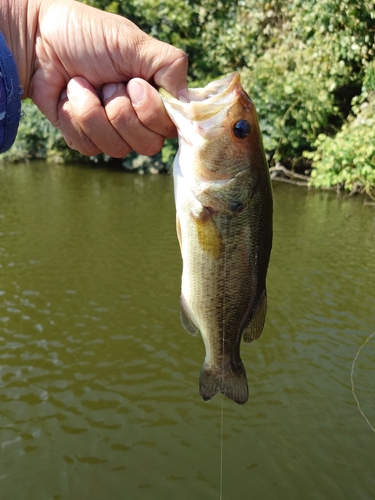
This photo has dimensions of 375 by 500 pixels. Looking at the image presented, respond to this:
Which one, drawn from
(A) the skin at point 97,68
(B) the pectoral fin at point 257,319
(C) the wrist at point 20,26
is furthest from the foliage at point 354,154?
(C) the wrist at point 20,26

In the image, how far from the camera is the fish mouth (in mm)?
2076

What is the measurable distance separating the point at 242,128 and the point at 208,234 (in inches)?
19.5

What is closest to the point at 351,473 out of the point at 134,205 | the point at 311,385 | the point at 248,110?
the point at 311,385

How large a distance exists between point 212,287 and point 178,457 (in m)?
3.01

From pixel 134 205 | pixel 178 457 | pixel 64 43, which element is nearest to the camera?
pixel 64 43

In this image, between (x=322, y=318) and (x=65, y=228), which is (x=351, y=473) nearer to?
(x=322, y=318)

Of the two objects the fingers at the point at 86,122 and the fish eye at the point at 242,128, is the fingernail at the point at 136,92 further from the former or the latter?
the fish eye at the point at 242,128

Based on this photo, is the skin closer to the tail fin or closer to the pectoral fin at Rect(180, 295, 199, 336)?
the pectoral fin at Rect(180, 295, 199, 336)

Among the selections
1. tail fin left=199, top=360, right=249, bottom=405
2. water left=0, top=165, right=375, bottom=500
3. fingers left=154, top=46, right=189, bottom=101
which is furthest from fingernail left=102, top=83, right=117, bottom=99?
water left=0, top=165, right=375, bottom=500

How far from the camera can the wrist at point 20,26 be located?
6.82 ft

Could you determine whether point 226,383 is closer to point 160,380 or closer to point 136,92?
point 136,92

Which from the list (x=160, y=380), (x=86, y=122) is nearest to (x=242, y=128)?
(x=86, y=122)

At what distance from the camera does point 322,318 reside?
7.16 meters

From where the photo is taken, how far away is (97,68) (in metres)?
2.11
